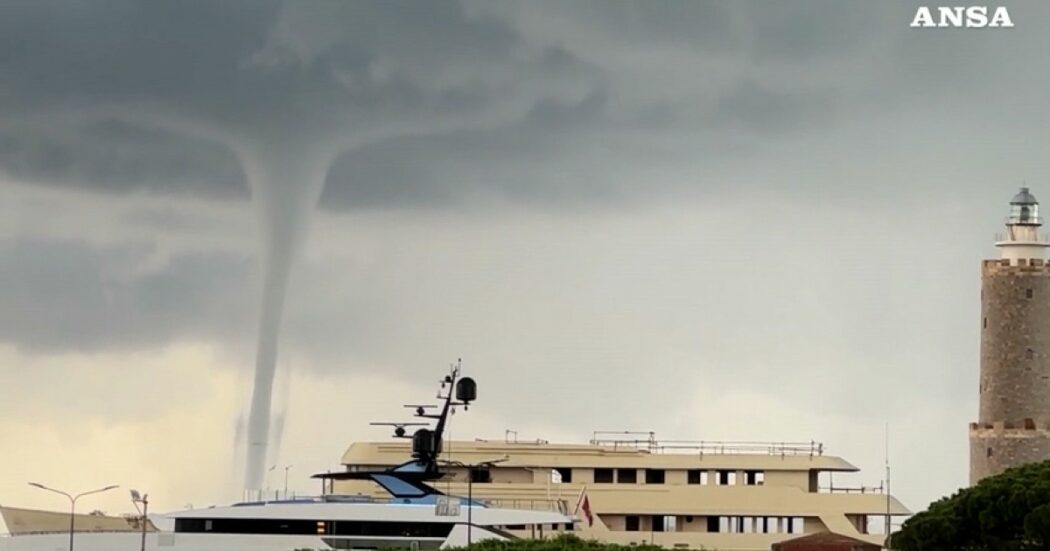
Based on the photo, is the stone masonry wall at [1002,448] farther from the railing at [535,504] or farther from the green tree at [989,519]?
the green tree at [989,519]

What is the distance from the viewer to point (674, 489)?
132 meters

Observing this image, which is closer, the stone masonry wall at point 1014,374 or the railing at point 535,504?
the railing at point 535,504

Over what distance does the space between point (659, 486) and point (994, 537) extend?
143 ft

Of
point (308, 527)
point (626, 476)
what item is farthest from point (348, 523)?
point (626, 476)

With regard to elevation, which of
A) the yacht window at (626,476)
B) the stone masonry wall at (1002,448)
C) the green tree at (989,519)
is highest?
the stone masonry wall at (1002,448)

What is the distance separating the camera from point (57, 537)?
338ft

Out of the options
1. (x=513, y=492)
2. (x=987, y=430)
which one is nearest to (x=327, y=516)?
(x=513, y=492)

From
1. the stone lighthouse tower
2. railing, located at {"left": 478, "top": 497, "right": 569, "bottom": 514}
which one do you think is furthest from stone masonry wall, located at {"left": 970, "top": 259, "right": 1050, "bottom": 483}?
railing, located at {"left": 478, "top": 497, "right": 569, "bottom": 514}

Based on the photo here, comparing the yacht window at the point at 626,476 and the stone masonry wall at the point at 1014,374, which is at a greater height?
the stone masonry wall at the point at 1014,374

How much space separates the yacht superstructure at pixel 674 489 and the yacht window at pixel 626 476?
47 millimetres

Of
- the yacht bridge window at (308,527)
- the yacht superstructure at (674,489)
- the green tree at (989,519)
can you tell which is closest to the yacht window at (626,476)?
the yacht superstructure at (674,489)

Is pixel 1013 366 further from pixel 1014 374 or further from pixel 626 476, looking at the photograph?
pixel 626 476

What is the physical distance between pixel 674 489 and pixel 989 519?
4379 cm

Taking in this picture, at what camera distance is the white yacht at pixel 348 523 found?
99.4 meters
